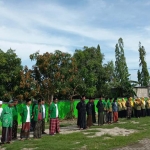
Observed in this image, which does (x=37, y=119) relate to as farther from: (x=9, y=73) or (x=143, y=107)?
(x=9, y=73)

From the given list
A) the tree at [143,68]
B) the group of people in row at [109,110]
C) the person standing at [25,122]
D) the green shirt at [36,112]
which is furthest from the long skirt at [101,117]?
the tree at [143,68]

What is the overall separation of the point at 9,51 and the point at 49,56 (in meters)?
5.30

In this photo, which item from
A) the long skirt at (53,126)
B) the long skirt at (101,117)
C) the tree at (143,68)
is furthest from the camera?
the tree at (143,68)

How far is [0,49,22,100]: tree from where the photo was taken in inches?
848

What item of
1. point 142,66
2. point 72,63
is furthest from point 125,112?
point 142,66

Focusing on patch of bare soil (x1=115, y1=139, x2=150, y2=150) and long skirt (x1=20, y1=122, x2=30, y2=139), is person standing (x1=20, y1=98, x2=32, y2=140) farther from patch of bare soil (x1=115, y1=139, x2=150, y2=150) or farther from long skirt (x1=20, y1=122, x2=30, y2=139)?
patch of bare soil (x1=115, y1=139, x2=150, y2=150)

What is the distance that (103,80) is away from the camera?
29.9 meters

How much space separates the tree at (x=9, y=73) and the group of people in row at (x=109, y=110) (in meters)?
8.76

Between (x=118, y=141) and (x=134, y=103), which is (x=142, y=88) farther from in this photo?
(x=118, y=141)

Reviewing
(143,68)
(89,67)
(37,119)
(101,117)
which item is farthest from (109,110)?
(143,68)

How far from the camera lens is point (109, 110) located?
15.2 m

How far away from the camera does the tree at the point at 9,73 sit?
2153 cm

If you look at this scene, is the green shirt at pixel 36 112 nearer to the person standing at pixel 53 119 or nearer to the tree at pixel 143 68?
the person standing at pixel 53 119

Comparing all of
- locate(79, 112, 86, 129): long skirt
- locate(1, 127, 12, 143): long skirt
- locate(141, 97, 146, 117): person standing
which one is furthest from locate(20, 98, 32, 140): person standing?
locate(141, 97, 146, 117): person standing
